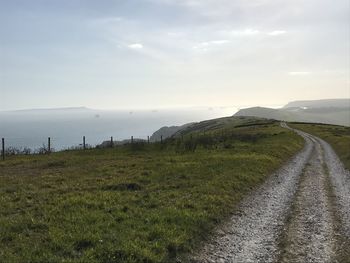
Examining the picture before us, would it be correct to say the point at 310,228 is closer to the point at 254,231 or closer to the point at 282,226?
the point at 282,226

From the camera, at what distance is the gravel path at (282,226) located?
39.0ft

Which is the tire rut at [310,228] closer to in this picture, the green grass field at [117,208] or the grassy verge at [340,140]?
the green grass field at [117,208]

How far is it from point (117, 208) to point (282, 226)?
6881 mm

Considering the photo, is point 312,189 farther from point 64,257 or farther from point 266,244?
point 64,257

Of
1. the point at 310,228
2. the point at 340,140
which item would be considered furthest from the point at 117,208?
the point at 340,140

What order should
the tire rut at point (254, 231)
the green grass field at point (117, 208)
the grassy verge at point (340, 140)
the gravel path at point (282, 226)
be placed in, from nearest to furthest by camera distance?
the green grass field at point (117, 208)
the tire rut at point (254, 231)
the gravel path at point (282, 226)
the grassy verge at point (340, 140)

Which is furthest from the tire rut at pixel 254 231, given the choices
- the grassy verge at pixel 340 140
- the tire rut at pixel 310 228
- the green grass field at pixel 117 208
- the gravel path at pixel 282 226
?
the grassy verge at pixel 340 140

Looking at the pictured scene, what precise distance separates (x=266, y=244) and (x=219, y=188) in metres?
7.72

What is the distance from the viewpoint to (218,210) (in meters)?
16.4

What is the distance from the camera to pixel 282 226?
1491 centimetres

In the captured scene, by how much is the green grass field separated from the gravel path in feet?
2.69

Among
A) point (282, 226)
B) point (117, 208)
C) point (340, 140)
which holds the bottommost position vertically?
point (340, 140)

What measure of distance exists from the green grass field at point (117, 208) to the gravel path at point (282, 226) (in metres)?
0.82

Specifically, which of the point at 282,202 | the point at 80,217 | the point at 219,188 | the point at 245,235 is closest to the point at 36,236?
the point at 80,217
